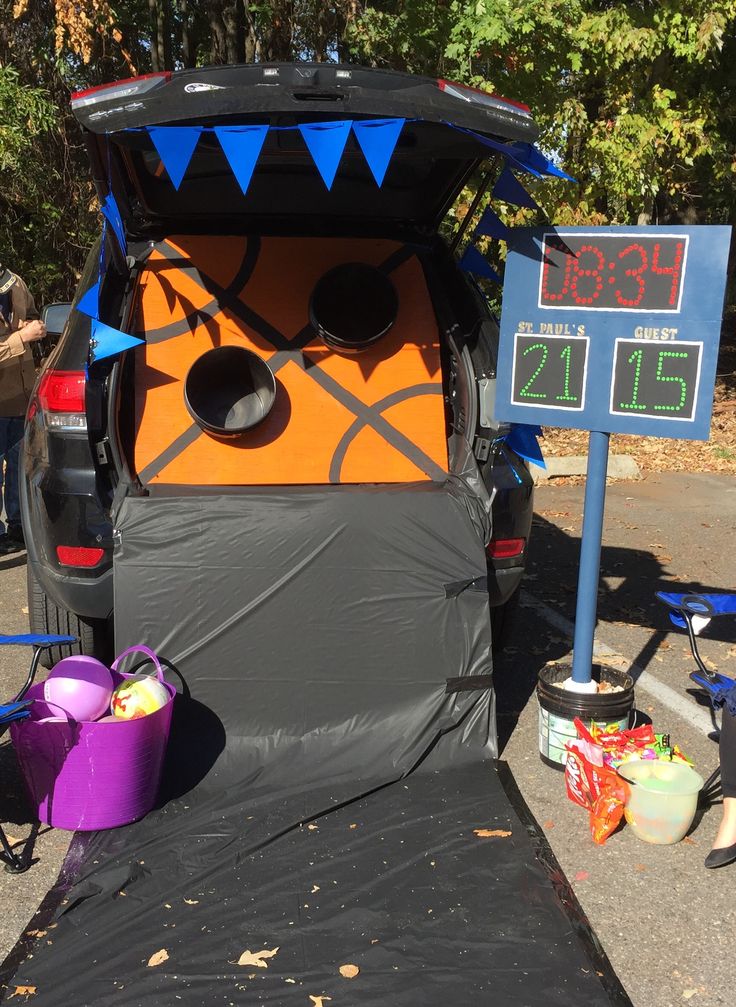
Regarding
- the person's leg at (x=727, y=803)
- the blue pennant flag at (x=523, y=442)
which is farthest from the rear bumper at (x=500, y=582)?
the person's leg at (x=727, y=803)

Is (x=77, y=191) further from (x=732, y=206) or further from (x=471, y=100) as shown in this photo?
(x=732, y=206)

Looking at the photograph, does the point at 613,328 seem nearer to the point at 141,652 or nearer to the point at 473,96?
the point at 473,96

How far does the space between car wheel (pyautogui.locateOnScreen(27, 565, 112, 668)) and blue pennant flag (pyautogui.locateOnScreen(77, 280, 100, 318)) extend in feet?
3.91

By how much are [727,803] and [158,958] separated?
192 centimetres

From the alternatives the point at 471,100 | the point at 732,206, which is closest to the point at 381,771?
the point at 471,100

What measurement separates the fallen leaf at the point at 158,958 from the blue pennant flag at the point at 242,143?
2407 millimetres

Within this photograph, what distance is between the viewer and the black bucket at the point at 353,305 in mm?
4625

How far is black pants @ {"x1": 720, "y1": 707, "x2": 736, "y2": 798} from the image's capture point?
Answer: 3.25 metres

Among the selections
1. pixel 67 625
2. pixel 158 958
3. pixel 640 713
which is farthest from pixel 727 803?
pixel 67 625

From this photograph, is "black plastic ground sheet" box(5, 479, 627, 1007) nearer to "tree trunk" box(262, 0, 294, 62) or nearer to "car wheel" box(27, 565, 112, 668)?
"car wheel" box(27, 565, 112, 668)

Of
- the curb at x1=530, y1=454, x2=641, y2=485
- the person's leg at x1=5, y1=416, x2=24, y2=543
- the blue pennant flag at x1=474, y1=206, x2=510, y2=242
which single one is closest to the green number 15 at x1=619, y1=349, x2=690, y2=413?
the blue pennant flag at x1=474, y1=206, x2=510, y2=242

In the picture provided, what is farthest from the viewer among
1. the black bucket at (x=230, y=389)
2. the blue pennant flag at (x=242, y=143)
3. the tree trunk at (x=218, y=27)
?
the tree trunk at (x=218, y=27)

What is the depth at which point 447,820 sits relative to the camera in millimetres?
3389

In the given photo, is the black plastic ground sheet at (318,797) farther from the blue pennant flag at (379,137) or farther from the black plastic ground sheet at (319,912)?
the blue pennant flag at (379,137)
